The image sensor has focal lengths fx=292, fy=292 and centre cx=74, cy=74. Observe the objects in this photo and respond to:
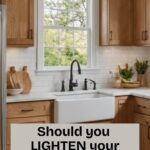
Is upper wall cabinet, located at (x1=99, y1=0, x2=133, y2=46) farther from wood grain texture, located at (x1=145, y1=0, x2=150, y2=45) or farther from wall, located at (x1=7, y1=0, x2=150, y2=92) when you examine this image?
wood grain texture, located at (x1=145, y1=0, x2=150, y2=45)

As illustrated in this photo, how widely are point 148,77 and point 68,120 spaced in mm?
1710

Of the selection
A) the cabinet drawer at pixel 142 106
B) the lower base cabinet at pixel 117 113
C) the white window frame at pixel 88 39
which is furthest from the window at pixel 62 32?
the cabinet drawer at pixel 142 106

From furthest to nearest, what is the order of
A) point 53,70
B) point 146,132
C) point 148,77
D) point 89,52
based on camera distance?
point 148,77 < point 89,52 < point 53,70 < point 146,132

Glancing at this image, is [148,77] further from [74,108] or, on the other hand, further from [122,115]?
[74,108]

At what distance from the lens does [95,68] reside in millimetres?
3990

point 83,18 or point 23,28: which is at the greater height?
point 83,18

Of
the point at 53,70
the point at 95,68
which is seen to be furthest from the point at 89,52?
the point at 53,70

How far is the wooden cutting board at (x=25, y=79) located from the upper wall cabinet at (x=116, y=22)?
1121 mm

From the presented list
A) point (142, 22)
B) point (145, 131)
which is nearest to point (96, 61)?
point (142, 22)

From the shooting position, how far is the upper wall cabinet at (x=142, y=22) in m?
3.83

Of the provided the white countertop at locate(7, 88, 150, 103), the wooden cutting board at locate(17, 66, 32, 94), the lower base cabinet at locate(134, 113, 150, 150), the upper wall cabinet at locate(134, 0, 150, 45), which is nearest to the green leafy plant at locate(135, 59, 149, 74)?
the upper wall cabinet at locate(134, 0, 150, 45)

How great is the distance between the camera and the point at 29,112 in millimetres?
3018

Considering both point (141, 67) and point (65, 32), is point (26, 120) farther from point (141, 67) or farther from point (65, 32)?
point (141, 67)

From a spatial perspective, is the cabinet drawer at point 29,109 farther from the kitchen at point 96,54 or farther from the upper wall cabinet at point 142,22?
the upper wall cabinet at point 142,22
